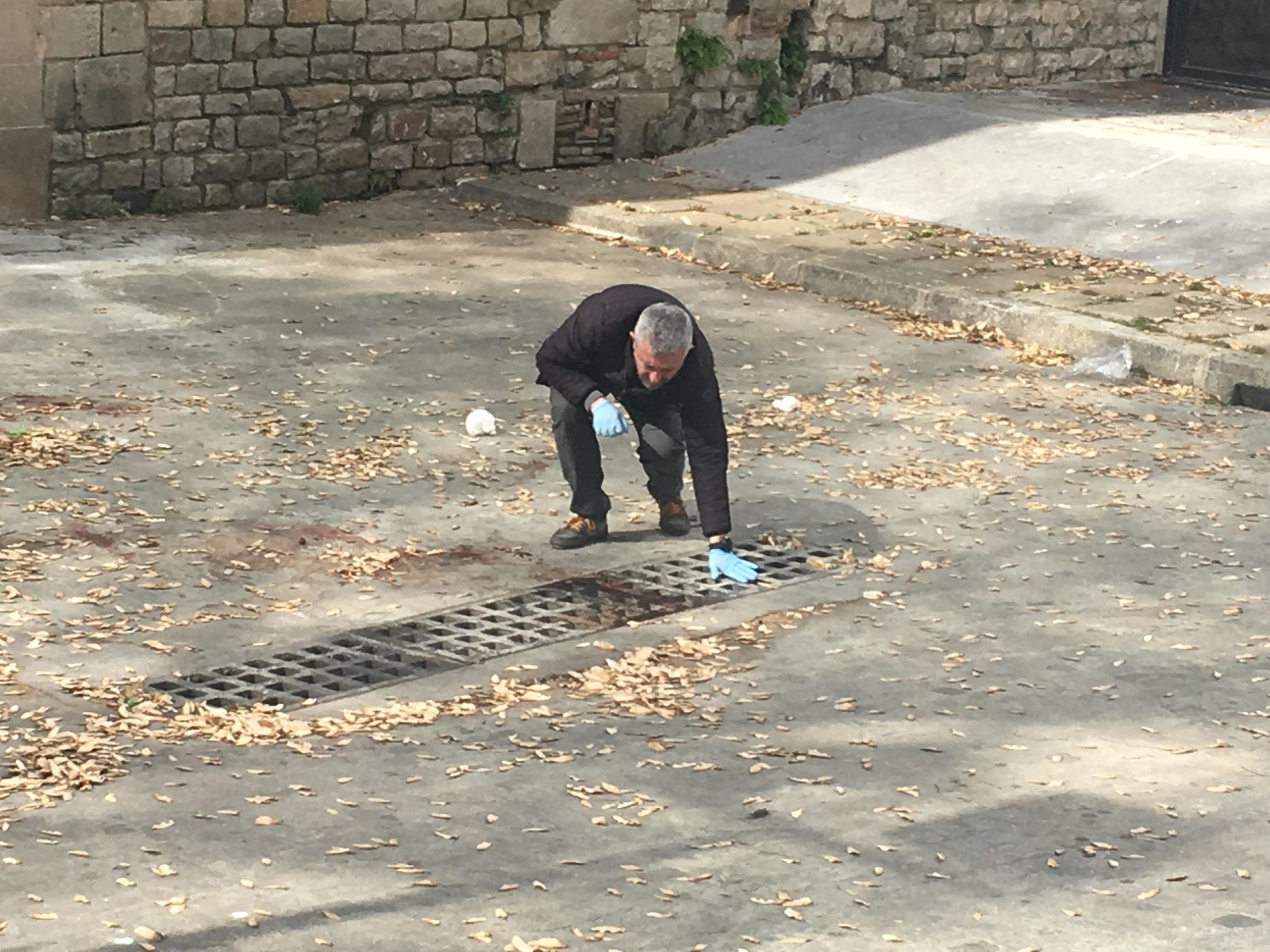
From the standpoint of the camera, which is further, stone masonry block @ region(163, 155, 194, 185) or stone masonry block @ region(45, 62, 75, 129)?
stone masonry block @ region(163, 155, 194, 185)

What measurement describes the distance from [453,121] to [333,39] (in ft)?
4.21

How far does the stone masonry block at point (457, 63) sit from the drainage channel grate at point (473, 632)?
28.5 ft

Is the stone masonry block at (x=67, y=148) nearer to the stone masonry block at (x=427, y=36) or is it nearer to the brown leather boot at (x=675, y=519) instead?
the stone masonry block at (x=427, y=36)

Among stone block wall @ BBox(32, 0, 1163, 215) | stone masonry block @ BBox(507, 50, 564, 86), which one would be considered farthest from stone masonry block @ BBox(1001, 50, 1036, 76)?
stone masonry block @ BBox(507, 50, 564, 86)

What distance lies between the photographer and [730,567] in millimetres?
7977

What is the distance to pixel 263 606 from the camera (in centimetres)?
761

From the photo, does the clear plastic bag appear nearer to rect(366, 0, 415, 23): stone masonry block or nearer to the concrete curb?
the concrete curb

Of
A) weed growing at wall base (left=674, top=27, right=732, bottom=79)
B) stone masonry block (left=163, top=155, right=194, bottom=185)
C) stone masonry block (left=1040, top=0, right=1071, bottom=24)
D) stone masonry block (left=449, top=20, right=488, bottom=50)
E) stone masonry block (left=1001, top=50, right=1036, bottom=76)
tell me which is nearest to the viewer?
stone masonry block (left=163, top=155, right=194, bottom=185)

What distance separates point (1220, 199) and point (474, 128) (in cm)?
594

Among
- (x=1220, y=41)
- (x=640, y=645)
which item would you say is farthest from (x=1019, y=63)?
(x=640, y=645)

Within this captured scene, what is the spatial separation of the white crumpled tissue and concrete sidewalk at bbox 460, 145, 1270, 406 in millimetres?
3875

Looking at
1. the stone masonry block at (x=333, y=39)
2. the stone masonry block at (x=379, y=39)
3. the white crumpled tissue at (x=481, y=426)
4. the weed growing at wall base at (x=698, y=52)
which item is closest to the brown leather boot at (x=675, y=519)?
the white crumpled tissue at (x=481, y=426)

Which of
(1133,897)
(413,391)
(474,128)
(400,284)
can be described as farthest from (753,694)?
(474,128)

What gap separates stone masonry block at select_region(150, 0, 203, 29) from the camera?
571 inches
